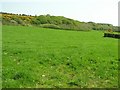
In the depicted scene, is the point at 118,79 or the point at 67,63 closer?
the point at 118,79

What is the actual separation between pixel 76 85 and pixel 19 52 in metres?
8.83

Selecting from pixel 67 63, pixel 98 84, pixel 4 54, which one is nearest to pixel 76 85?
pixel 98 84

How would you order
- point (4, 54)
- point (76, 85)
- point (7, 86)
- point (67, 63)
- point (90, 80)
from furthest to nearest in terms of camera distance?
point (4, 54) → point (67, 63) → point (90, 80) → point (76, 85) → point (7, 86)

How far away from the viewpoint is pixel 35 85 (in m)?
16.1

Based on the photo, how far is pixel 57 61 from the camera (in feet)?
71.3

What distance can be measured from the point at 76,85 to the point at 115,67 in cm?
563

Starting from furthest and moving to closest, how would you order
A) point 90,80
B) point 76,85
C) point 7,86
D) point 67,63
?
point 67,63
point 90,80
point 76,85
point 7,86

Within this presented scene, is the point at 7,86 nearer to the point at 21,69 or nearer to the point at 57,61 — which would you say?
the point at 21,69

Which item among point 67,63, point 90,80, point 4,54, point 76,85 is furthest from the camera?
point 4,54

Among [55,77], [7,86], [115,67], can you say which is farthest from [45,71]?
[115,67]

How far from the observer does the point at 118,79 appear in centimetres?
1855

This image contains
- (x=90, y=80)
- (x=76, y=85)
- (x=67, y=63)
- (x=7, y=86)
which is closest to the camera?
(x=7, y=86)

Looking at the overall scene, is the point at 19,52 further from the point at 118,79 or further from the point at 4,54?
the point at 118,79

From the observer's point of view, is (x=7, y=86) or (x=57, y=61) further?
(x=57, y=61)
